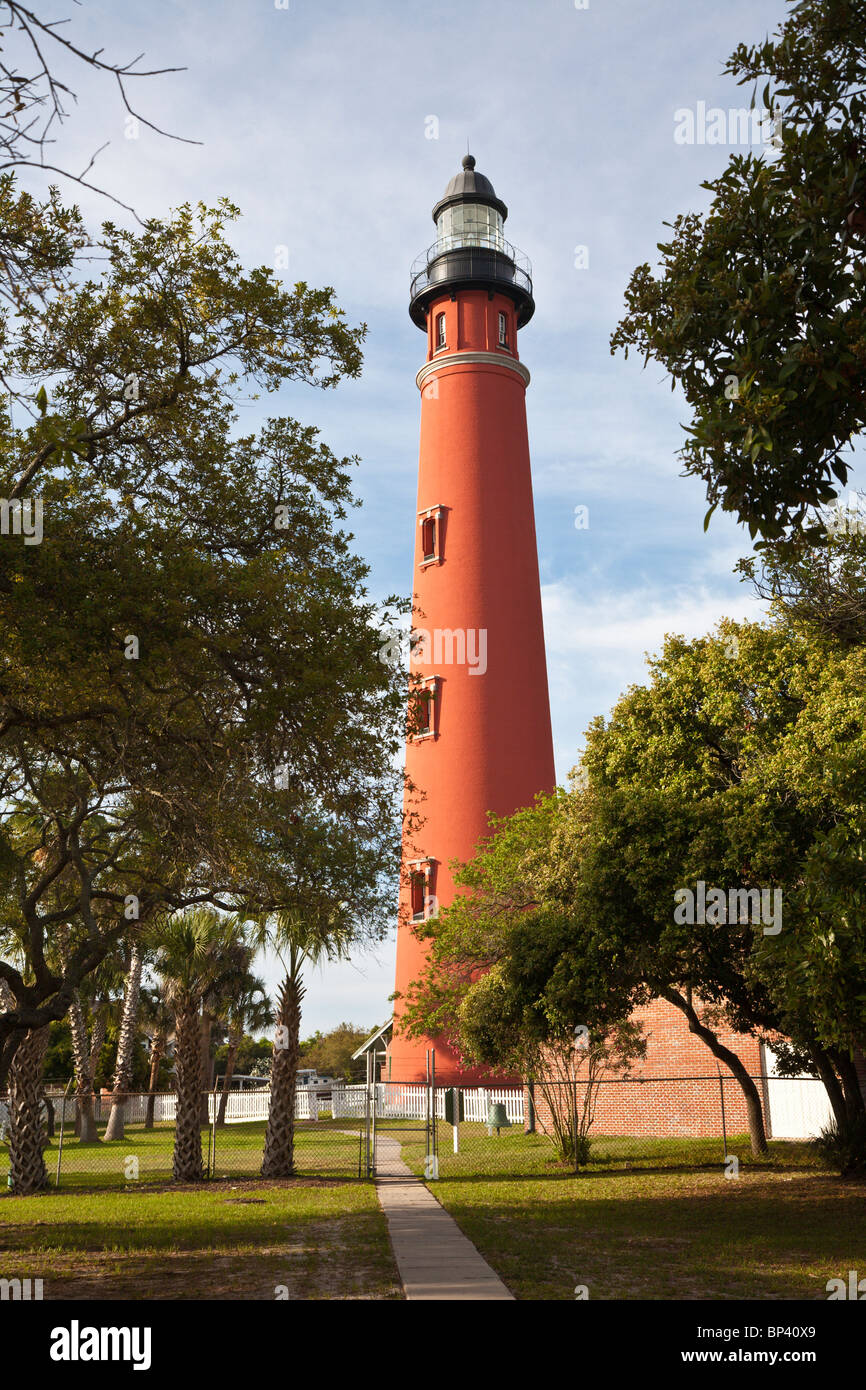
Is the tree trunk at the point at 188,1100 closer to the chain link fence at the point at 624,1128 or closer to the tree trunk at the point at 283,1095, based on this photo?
the tree trunk at the point at 283,1095

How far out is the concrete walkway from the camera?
986 cm

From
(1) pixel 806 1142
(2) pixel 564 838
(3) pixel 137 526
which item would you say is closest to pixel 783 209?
(3) pixel 137 526

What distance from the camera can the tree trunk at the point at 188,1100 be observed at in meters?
22.5

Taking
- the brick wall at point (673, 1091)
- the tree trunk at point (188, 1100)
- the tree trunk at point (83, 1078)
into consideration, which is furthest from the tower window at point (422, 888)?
the tree trunk at point (188, 1100)

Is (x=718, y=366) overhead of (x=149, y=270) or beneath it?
beneath

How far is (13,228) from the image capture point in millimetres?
11422

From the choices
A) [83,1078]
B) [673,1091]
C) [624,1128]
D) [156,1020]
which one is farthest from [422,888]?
[156,1020]

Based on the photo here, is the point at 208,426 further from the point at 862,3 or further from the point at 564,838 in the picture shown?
the point at 564,838

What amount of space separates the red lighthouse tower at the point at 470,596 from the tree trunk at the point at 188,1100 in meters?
11.7

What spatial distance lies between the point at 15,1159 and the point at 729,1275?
16.7m

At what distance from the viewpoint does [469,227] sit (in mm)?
39312

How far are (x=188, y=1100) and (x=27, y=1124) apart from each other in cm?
338

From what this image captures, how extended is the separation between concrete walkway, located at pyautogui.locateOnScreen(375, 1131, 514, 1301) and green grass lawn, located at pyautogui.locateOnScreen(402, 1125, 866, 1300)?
250 millimetres
